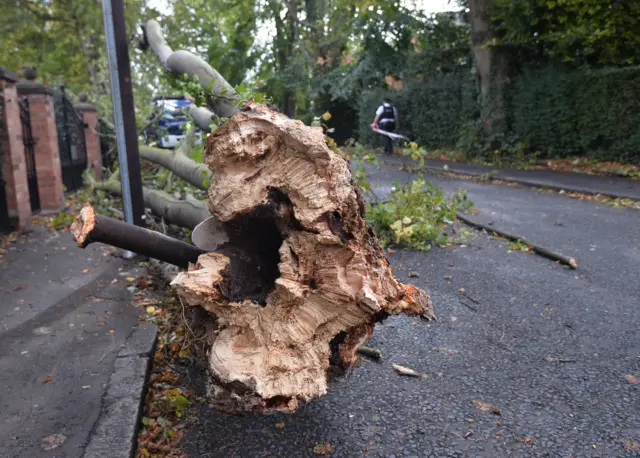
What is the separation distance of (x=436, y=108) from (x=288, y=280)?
708 inches

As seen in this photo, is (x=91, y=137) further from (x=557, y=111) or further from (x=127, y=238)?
(x=557, y=111)

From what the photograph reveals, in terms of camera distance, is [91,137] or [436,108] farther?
[436,108]

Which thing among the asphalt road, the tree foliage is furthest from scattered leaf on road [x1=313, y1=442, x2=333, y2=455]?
the tree foliage

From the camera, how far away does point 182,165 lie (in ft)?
20.9

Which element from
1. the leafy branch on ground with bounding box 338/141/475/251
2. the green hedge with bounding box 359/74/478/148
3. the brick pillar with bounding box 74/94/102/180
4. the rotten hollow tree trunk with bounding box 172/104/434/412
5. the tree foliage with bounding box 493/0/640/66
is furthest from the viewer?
the green hedge with bounding box 359/74/478/148

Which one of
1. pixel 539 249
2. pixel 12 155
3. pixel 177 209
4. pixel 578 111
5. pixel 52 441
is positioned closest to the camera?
pixel 52 441

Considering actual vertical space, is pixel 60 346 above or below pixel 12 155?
below

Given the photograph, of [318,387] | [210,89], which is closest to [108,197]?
[210,89]

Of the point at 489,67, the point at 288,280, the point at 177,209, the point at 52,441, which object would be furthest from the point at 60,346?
the point at 489,67

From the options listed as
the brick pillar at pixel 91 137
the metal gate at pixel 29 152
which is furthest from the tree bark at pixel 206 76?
the brick pillar at pixel 91 137

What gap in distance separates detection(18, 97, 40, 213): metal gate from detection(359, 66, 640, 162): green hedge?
1181 cm

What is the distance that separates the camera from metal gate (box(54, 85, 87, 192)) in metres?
11.4

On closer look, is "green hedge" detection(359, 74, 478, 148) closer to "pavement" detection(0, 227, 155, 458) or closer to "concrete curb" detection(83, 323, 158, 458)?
"pavement" detection(0, 227, 155, 458)

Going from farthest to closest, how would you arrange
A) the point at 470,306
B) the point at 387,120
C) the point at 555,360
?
the point at 387,120, the point at 470,306, the point at 555,360
